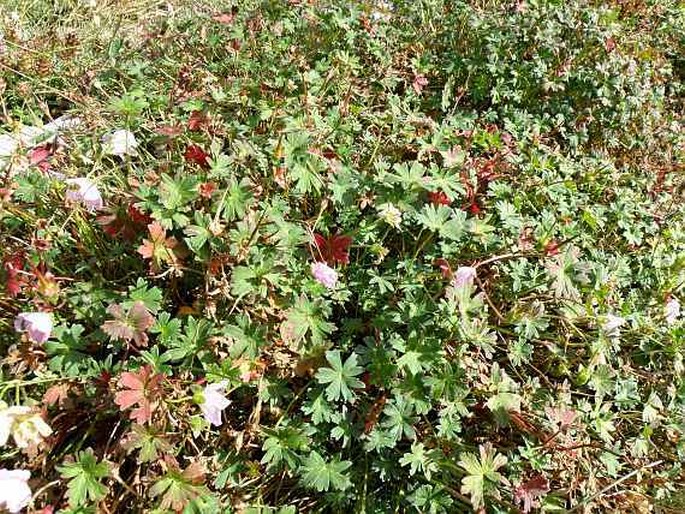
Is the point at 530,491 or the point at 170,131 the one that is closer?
the point at 530,491

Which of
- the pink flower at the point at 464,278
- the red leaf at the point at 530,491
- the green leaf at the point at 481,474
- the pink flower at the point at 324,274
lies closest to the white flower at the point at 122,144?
the pink flower at the point at 324,274

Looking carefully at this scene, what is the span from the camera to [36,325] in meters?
1.75

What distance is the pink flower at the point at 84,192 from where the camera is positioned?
1974mm

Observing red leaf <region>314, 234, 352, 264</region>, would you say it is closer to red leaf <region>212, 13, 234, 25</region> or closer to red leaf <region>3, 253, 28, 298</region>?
red leaf <region>3, 253, 28, 298</region>

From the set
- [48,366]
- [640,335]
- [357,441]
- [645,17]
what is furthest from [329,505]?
[645,17]

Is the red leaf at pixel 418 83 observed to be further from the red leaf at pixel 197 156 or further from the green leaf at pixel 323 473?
the green leaf at pixel 323 473

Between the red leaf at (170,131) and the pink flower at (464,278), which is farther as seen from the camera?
the red leaf at (170,131)

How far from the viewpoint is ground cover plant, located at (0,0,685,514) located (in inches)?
72.1

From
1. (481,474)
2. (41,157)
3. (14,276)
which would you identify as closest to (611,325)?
(481,474)

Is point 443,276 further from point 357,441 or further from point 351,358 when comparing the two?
point 357,441

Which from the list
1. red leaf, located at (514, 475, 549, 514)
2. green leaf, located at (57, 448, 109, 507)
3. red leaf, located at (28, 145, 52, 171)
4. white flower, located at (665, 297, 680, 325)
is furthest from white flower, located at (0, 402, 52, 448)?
white flower, located at (665, 297, 680, 325)

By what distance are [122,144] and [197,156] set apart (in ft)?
0.94

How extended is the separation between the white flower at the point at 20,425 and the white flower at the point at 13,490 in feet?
0.26

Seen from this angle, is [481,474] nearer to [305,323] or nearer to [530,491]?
[530,491]
